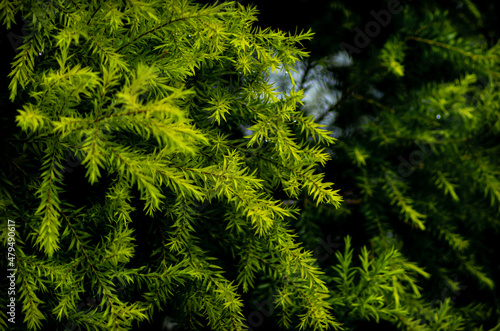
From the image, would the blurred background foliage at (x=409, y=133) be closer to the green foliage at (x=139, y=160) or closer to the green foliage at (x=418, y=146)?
the green foliage at (x=418, y=146)

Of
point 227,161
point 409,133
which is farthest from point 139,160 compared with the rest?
point 409,133

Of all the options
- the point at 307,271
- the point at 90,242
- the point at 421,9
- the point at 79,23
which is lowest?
the point at 90,242

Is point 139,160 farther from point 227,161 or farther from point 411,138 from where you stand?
point 411,138

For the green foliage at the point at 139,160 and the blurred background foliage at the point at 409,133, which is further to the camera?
the blurred background foliage at the point at 409,133

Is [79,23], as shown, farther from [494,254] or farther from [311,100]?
[494,254]

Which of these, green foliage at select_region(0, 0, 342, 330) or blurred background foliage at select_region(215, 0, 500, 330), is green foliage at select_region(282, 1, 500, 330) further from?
green foliage at select_region(0, 0, 342, 330)

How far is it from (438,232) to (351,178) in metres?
0.26

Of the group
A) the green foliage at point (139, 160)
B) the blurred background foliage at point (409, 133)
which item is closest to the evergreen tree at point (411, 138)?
the blurred background foliage at point (409, 133)

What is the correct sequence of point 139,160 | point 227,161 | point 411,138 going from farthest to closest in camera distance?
point 411,138 → point 227,161 → point 139,160

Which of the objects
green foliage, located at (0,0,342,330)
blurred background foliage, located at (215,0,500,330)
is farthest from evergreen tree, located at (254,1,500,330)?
green foliage, located at (0,0,342,330)

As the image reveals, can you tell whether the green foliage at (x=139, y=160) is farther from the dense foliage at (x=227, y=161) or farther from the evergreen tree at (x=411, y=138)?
the evergreen tree at (x=411, y=138)

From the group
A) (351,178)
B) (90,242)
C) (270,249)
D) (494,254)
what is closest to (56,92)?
(90,242)

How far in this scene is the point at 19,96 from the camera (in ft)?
1.41

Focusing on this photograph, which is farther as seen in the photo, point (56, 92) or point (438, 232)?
point (438, 232)
